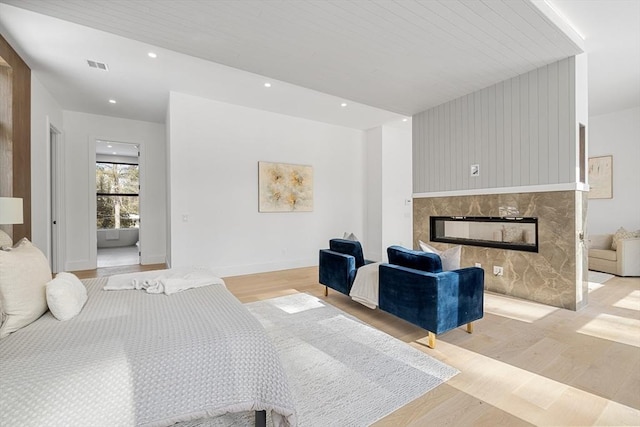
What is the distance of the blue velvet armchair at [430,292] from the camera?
240cm

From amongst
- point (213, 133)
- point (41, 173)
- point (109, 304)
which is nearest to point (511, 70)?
point (213, 133)

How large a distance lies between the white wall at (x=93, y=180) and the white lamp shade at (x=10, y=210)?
377 cm

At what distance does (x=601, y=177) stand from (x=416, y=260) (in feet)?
19.1

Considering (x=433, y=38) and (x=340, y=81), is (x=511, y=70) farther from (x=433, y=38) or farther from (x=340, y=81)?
(x=340, y=81)

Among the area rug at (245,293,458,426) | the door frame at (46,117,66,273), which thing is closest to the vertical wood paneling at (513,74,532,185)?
the area rug at (245,293,458,426)

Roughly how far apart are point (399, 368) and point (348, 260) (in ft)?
4.96

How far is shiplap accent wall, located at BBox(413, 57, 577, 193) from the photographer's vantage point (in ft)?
11.1

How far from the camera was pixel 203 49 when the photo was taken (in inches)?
121

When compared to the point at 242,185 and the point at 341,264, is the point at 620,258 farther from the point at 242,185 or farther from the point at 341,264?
the point at 242,185

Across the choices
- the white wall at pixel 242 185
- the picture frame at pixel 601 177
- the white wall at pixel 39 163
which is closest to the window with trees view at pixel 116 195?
the white wall at pixel 39 163

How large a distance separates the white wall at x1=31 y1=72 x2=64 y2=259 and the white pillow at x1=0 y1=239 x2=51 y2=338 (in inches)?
112

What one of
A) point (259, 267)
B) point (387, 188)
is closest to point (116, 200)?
point (259, 267)

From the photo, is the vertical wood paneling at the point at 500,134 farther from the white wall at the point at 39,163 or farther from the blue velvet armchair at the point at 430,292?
the white wall at the point at 39,163

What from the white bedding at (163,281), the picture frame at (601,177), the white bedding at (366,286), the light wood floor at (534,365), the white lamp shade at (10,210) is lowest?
the light wood floor at (534,365)
